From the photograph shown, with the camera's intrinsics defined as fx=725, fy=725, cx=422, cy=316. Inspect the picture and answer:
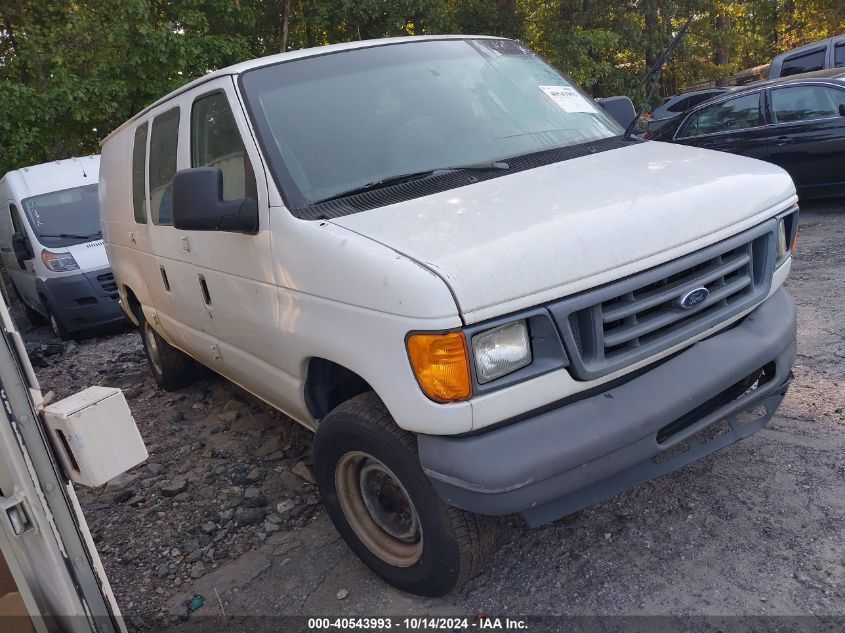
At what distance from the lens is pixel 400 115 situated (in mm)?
3344

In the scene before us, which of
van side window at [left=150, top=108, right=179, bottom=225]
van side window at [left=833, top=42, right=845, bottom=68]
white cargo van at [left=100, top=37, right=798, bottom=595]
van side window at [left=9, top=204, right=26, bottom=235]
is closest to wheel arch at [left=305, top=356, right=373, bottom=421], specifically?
white cargo van at [left=100, top=37, right=798, bottom=595]

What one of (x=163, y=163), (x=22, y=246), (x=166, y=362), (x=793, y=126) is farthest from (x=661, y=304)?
(x=22, y=246)

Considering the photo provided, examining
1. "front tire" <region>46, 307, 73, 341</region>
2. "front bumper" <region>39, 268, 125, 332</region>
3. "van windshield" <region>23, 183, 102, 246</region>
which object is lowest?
"front tire" <region>46, 307, 73, 341</region>

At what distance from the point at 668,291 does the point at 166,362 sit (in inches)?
168

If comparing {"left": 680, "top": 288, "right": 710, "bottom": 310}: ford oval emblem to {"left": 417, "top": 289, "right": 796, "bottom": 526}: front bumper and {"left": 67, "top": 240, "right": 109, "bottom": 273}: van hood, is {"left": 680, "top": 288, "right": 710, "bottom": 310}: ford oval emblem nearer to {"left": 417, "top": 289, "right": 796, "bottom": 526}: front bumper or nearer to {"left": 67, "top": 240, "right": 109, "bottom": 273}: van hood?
{"left": 417, "top": 289, "right": 796, "bottom": 526}: front bumper

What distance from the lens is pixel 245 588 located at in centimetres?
318

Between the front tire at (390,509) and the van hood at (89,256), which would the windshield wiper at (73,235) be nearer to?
the van hood at (89,256)

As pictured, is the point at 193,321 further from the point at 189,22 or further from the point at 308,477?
the point at 189,22

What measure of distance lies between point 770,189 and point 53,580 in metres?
2.94

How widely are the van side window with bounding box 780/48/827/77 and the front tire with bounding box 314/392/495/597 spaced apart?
11580 mm

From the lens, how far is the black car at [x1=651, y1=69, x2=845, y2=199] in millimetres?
7996

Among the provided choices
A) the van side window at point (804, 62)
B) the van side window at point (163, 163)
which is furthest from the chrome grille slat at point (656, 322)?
the van side window at point (804, 62)

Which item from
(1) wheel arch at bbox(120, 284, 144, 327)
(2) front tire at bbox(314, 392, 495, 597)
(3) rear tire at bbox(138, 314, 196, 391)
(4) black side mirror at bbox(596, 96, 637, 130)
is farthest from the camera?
(1) wheel arch at bbox(120, 284, 144, 327)

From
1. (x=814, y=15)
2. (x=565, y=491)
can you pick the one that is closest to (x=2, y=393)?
(x=565, y=491)
